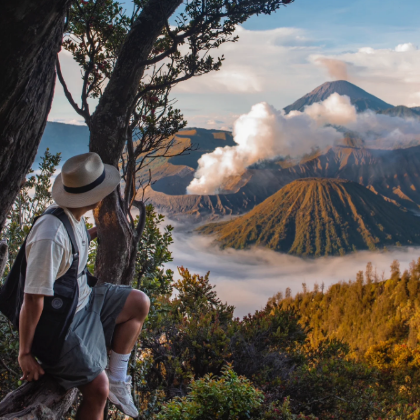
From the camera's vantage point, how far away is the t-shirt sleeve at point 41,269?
5.73 feet

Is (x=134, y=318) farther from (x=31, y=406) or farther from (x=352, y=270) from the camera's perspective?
(x=352, y=270)

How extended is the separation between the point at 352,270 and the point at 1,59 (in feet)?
583

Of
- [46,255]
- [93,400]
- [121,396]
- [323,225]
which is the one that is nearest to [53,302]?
[46,255]

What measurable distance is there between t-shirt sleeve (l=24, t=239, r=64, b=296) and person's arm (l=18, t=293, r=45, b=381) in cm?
6

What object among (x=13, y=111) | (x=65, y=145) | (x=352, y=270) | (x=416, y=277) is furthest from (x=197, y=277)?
(x=352, y=270)

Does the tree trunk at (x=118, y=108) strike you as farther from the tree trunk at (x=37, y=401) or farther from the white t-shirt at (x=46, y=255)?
the tree trunk at (x=37, y=401)

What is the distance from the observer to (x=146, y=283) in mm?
4812

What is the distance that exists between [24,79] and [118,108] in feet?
4.16

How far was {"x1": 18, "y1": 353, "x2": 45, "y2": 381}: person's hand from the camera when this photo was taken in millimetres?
1852

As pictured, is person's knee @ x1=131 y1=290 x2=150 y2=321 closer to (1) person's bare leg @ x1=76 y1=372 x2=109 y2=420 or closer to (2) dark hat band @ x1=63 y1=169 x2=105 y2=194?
(1) person's bare leg @ x1=76 y1=372 x2=109 y2=420

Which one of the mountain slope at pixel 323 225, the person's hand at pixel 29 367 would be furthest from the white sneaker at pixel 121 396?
the mountain slope at pixel 323 225

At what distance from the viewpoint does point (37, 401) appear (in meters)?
1.79

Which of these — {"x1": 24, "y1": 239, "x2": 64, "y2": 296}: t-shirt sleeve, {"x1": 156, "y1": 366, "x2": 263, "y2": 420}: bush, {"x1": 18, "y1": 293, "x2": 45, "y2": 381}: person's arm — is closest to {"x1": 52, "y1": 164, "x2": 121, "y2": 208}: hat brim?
{"x1": 24, "y1": 239, "x2": 64, "y2": 296}: t-shirt sleeve

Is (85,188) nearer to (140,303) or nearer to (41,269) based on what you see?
(41,269)
